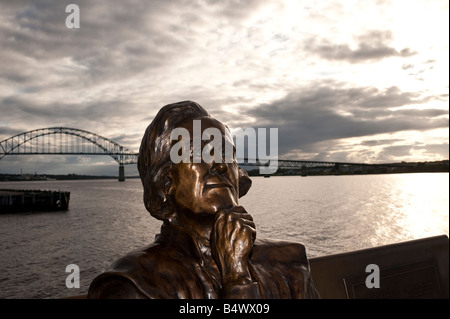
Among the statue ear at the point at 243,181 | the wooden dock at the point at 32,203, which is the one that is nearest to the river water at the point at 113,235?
the wooden dock at the point at 32,203

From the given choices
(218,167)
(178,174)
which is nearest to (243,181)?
(218,167)

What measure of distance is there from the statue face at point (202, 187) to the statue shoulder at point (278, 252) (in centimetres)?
30

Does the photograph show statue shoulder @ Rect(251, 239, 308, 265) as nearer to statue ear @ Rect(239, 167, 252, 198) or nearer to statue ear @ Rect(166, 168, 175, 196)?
statue ear @ Rect(239, 167, 252, 198)

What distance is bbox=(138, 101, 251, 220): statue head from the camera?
6.10 feet

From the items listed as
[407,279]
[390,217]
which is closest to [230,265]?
[407,279]

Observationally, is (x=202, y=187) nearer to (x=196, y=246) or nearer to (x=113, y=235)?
(x=196, y=246)

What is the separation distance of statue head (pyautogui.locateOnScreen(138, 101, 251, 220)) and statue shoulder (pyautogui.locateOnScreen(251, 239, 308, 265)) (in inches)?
12.1

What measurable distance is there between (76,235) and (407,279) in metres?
22.7

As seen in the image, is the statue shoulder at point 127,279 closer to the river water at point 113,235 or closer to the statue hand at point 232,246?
the statue hand at point 232,246

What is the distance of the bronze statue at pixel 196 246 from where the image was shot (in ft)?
5.40

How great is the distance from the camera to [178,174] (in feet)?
6.19

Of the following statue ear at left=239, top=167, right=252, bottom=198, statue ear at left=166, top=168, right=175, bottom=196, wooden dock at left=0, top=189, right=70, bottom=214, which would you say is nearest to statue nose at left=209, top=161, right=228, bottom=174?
statue ear at left=166, top=168, right=175, bottom=196

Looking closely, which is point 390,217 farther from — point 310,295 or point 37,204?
point 37,204
